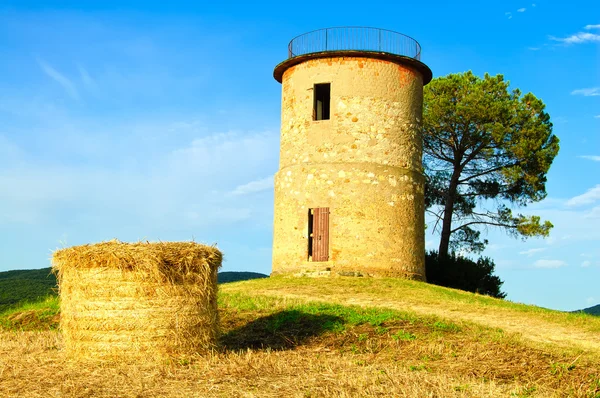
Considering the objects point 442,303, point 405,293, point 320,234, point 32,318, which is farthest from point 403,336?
point 320,234

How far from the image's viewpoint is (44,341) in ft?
38.8

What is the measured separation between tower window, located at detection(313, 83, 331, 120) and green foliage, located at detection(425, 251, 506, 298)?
7479 mm

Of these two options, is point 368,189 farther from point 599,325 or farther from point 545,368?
point 545,368

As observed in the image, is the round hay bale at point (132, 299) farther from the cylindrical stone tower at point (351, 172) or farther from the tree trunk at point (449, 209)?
the tree trunk at point (449, 209)

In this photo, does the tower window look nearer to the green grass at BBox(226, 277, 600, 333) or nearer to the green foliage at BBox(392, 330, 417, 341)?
the green grass at BBox(226, 277, 600, 333)

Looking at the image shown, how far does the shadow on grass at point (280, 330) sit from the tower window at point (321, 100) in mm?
11113

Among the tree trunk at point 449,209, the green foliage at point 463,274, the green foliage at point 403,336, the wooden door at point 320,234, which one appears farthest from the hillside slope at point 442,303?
the tree trunk at point 449,209

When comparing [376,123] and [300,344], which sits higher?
[376,123]

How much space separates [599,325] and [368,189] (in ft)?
28.5

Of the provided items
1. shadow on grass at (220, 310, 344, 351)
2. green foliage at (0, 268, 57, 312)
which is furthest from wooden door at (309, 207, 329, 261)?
green foliage at (0, 268, 57, 312)

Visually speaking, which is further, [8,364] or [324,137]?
[324,137]

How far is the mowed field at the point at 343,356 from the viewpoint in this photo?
25.8 feet

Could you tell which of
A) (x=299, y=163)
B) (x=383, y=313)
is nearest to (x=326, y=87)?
(x=299, y=163)

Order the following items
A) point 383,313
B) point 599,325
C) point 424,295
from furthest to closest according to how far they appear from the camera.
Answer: point 424,295
point 599,325
point 383,313
